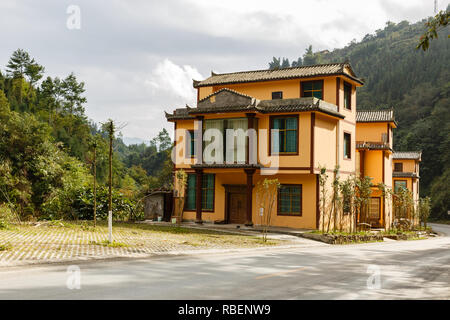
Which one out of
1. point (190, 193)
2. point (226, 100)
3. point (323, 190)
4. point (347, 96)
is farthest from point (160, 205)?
point (347, 96)

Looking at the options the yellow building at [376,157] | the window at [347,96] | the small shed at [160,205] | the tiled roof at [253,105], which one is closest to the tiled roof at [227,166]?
the tiled roof at [253,105]

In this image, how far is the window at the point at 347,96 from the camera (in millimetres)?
33016

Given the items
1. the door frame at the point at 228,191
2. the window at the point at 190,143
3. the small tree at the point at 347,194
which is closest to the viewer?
the small tree at the point at 347,194

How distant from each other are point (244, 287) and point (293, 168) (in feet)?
64.1

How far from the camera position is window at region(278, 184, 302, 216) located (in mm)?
29406

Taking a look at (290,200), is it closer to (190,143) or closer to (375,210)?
(190,143)

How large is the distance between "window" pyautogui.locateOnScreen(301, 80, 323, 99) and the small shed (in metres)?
11.1

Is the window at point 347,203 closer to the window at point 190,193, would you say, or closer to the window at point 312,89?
the window at point 312,89

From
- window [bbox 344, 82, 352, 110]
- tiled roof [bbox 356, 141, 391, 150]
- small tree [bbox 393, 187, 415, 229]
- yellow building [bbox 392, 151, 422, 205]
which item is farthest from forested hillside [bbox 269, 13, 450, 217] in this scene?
window [bbox 344, 82, 352, 110]

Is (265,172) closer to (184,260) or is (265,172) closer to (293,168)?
(293,168)

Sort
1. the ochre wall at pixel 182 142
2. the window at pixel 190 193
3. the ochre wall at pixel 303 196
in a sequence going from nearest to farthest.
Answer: the ochre wall at pixel 303 196, the window at pixel 190 193, the ochre wall at pixel 182 142

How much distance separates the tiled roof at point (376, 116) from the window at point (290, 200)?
1578 cm

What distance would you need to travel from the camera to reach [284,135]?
2920 cm
